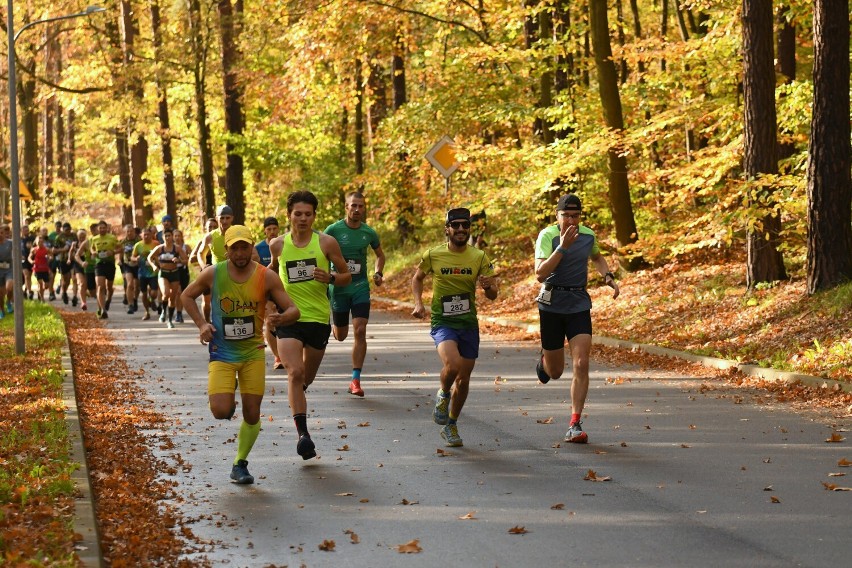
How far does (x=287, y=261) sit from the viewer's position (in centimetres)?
1062

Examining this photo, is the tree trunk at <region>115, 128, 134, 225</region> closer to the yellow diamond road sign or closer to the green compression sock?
the yellow diamond road sign

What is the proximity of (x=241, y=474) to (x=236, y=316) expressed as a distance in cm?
102

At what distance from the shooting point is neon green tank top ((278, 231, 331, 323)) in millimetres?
10539

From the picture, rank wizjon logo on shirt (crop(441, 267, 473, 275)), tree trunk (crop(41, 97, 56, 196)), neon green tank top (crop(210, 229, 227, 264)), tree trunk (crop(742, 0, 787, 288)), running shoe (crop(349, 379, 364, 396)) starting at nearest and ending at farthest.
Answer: wizjon logo on shirt (crop(441, 267, 473, 275)) → running shoe (crop(349, 379, 364, 396)) → tree trunk (crop(742, 0, 787, 288)) → neon green tank top (crop(210, 229, 227, 264)) → tree trunk (crop(41, 97, 56, 196))

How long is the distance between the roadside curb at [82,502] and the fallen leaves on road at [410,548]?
1458 mm

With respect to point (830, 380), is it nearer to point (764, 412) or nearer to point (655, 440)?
point (764, 412)

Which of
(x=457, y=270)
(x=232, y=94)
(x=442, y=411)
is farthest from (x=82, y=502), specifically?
(x=232, y=94)

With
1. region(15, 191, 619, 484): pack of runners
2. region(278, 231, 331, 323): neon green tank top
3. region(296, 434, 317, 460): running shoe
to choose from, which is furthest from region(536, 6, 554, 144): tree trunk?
region(296, 434, 317, 460): running shoe

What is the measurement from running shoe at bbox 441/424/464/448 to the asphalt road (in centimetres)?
8

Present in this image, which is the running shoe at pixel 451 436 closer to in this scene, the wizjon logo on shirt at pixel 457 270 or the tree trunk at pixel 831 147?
the wizjon logo on shirt at pixel 457 270

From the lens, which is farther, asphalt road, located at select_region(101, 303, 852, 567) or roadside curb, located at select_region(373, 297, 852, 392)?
roadside curb, located at select_region(373, 297, 852, 392)

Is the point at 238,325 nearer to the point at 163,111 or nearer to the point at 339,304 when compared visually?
the point at 339,304

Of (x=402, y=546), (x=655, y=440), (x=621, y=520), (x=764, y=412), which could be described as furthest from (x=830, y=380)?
(x=402, y=546)

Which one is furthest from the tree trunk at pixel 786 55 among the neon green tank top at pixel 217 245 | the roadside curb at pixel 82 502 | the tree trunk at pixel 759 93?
the roadside curb at pixel 82 502
